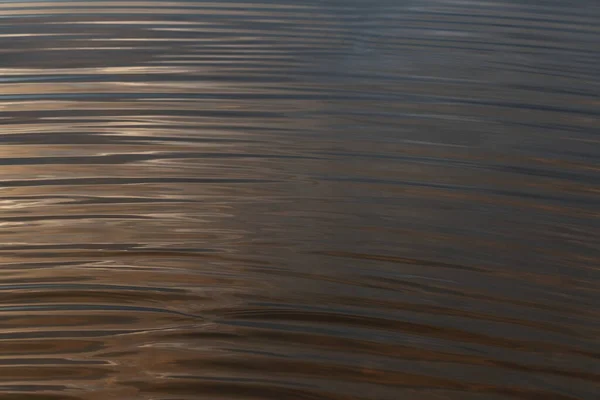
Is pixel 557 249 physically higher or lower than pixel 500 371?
higher

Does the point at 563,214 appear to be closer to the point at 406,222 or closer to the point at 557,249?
the point at 557,249

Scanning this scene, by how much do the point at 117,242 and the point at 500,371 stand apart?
2.04 feet

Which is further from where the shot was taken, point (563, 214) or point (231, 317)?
point (563, 214)

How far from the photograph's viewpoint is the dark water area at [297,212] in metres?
1.08

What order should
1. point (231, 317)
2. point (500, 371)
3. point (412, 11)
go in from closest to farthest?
point (500, 371)
point (231, 317)
point (412, 11)

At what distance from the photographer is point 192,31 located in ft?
7.48

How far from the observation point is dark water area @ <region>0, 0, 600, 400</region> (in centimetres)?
108

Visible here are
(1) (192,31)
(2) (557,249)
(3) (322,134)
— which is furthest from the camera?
(1) (192,31)

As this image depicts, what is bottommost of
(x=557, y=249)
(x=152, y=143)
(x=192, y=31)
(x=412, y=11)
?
(x=557, y=249)

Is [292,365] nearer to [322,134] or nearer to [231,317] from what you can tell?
[231,317]

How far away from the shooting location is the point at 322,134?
5.55 feet

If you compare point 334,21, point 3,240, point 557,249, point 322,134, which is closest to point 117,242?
point 3,240

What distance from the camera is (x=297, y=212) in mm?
1420

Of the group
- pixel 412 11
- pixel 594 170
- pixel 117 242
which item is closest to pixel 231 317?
pixel 117 242
